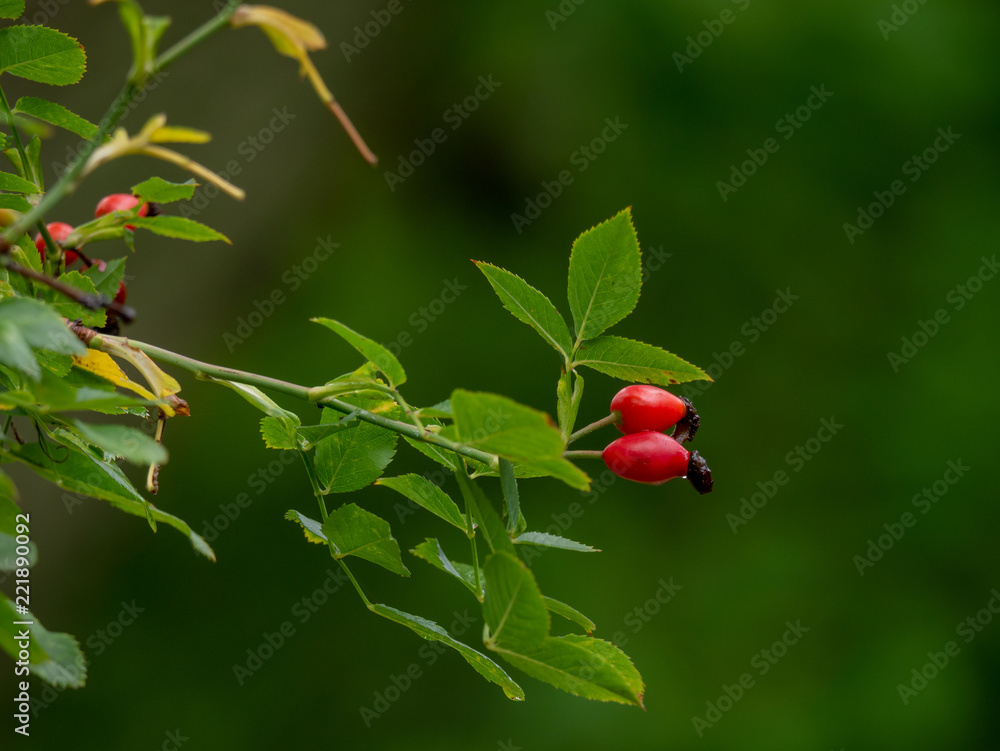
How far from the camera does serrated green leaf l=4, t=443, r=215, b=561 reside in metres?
0.51

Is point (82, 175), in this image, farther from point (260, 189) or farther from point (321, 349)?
point (260, 189)

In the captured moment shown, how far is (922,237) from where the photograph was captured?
9.86 ft

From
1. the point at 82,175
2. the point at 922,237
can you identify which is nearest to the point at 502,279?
the point at 82,175

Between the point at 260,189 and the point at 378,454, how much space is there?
250 centimetres

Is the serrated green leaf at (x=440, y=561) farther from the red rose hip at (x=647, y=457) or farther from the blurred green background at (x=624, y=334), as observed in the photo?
the blurred green background at (x=624, y=334)

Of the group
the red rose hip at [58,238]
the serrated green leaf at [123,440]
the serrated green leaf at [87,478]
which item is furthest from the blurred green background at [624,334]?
the serrated green leaf at [123,440]

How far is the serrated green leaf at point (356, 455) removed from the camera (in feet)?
2.23

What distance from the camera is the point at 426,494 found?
0.64 m

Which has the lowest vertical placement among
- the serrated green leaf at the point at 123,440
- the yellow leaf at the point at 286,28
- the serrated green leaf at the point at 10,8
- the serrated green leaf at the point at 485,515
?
the serrated green leaf at the point at 123,440

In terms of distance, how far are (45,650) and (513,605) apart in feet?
0.77

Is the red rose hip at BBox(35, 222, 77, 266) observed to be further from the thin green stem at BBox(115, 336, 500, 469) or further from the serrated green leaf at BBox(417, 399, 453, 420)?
the serrated green leaf at BBox(417, 399, 453, 420)

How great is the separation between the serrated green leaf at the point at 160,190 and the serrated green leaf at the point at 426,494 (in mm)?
221

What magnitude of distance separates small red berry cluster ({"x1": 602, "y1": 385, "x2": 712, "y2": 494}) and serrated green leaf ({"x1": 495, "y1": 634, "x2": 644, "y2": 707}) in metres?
0.13

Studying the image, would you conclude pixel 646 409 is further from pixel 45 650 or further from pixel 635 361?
pixel 45 650
